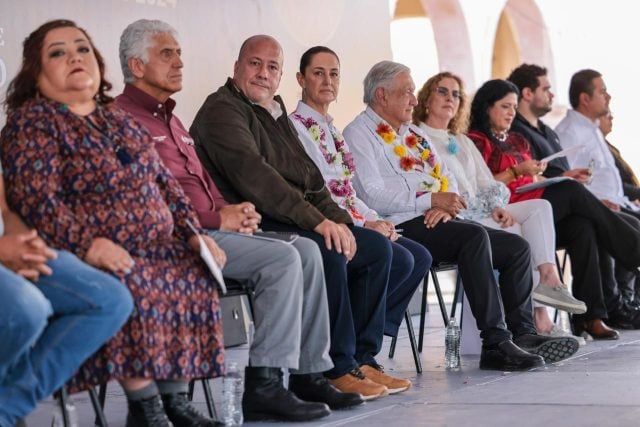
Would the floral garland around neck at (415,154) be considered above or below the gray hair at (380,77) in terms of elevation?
below

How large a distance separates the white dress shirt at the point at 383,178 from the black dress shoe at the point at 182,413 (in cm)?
171

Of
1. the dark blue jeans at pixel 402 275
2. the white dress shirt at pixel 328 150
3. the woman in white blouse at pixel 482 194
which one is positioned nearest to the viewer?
the dark blue jeans at pixel 402 275

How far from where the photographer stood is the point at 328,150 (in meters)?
4.52

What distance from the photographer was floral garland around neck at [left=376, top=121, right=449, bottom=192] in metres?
4.91

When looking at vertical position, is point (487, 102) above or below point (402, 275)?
above

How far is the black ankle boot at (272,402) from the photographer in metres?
3.46

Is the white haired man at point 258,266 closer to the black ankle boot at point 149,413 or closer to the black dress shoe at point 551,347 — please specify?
the black ankle boot at point 149,413


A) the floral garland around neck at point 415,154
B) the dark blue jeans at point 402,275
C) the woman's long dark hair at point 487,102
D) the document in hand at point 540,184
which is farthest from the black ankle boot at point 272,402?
the woman's long dark hair at point 487,102

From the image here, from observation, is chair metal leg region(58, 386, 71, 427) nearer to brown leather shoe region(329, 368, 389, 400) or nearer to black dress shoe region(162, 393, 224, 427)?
black dress shoe region(162, 393, 224, 427)

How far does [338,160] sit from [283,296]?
46.9 inches

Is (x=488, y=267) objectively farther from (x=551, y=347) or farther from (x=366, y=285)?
(x=366, y=285)

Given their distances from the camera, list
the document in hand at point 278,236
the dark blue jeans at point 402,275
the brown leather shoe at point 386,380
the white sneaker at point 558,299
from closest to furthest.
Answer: the document in hand at point 278,236 < the brown leather shoe at point 386,380 < the dark blue jeans at point 402,275 < the white sneaker at point 558,299

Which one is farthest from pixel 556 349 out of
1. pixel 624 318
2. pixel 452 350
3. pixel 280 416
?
pixel 280 416

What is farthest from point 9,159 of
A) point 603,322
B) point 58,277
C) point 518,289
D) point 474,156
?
point 603,322
